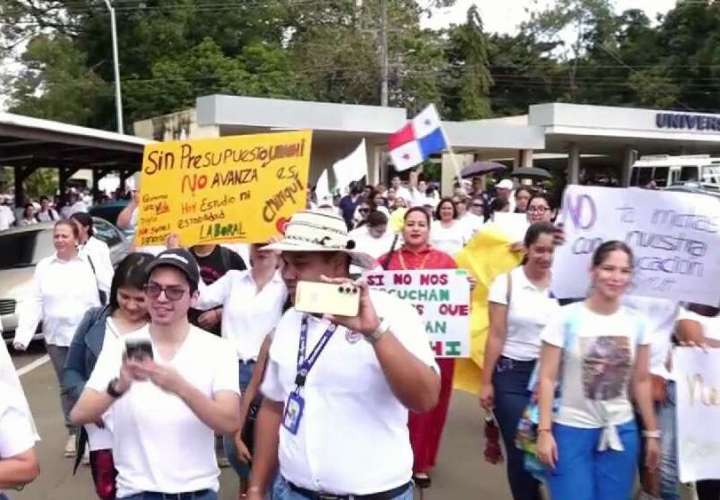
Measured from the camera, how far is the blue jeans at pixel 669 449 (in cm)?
426

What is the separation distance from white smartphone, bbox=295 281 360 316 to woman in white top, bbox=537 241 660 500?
176 centimetres

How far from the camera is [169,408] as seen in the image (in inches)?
118

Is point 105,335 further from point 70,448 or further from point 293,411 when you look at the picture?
point 70,448

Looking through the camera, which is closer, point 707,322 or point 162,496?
point 162,496

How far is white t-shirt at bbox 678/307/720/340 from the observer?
14.4 feet

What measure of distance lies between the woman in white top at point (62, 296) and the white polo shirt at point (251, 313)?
188 centimetres

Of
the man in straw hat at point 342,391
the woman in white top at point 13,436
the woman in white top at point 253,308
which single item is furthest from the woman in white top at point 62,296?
the woman in white top at point 13,436

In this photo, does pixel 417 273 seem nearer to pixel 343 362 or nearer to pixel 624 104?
pixel 343 362

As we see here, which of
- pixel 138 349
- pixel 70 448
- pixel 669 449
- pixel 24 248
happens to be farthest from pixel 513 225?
pixel 24 248

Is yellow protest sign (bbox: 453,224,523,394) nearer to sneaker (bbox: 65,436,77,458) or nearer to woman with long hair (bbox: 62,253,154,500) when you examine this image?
sneaker (bbox: 65,436,77,458)

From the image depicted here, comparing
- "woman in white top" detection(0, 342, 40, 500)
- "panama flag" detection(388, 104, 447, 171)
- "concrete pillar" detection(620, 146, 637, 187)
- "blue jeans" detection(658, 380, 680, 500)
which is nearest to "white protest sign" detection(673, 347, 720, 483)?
"blue jeans" detection(658, 380, 680, 500)

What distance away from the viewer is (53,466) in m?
6.27

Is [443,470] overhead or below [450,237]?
below

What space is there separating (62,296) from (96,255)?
47cm
